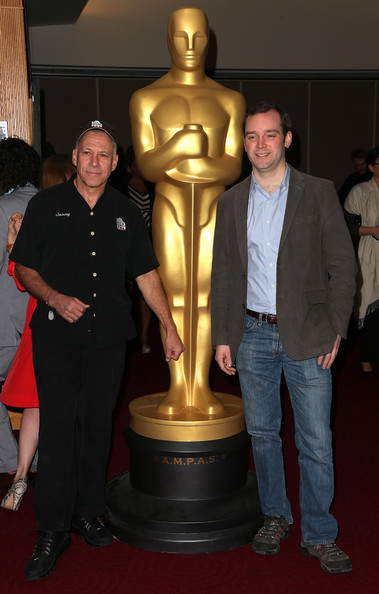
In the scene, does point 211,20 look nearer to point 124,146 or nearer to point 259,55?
point 259,55

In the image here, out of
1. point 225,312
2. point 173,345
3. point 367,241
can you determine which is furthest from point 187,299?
point 367,241

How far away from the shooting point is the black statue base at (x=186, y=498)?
9.07 ft

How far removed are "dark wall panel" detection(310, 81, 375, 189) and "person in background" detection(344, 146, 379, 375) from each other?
4.22 meters

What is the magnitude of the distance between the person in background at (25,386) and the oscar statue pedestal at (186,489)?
0.41 m

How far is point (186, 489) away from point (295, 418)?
666 mm

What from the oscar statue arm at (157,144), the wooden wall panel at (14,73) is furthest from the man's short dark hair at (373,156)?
the oscar statue arm at (157,144)

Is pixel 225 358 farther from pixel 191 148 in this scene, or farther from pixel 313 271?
pixel 191 148

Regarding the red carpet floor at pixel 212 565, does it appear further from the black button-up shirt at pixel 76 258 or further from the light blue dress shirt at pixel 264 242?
the light blue dress shirt at pixel 264 242

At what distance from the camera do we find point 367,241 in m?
5.50

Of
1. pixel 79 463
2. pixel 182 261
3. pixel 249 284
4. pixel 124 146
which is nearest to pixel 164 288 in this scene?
pixel 182 261

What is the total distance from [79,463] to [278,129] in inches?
58.3

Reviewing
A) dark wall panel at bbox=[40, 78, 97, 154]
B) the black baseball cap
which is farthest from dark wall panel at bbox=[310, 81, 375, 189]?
the black baseball cap

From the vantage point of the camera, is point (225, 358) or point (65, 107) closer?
point (225, 358)

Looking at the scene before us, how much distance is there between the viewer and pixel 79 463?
2740 mm
